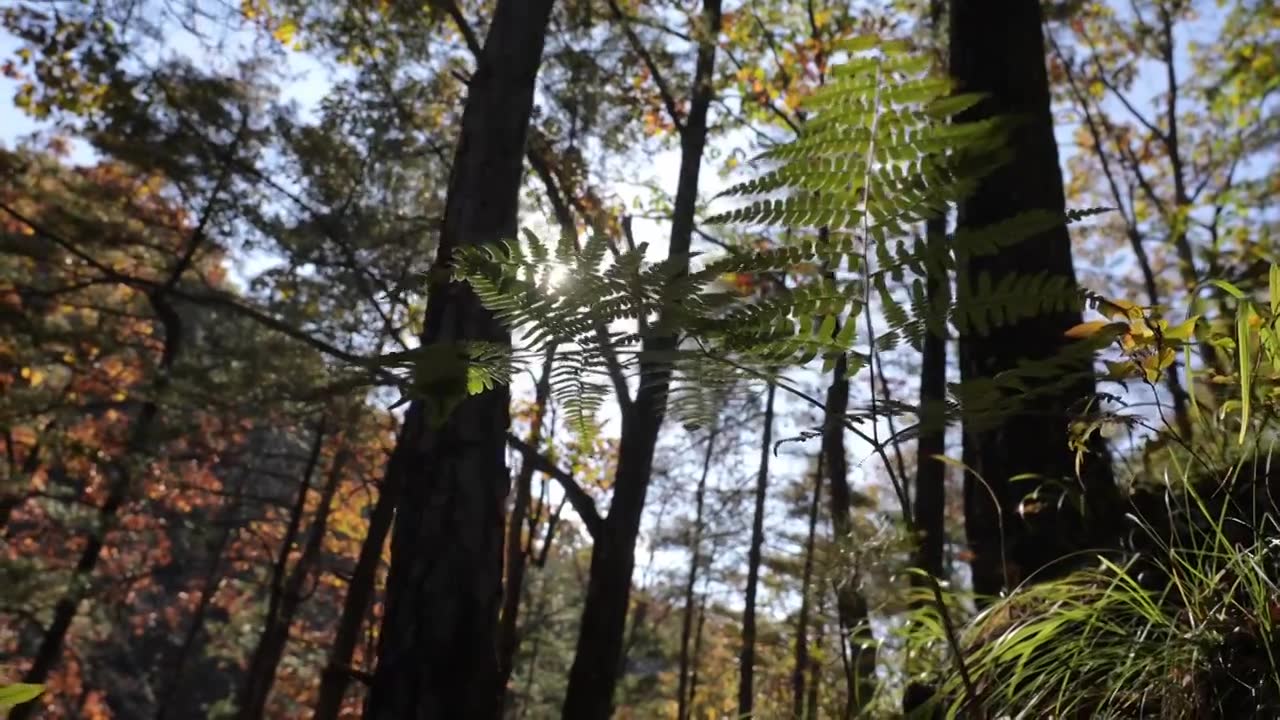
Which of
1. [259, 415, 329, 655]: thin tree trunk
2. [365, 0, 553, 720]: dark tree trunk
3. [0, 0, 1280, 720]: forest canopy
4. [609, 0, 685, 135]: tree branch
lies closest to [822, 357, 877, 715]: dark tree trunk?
[0, 0, 1280, 720]: forest canopy

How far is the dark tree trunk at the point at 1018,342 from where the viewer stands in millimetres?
1452

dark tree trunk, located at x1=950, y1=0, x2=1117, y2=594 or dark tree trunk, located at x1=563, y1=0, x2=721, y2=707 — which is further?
dark tree trunk, located at x1=563, y1=0, x2=721, y2=707

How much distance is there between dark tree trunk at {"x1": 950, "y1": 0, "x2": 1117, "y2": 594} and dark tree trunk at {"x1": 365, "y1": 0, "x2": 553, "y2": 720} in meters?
1.10

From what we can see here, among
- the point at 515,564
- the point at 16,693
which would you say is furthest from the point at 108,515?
the point at 16,693

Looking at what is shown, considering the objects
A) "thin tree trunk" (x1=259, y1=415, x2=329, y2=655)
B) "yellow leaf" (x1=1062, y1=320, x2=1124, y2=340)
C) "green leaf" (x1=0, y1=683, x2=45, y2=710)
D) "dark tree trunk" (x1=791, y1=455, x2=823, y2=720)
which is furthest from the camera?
"thin tree trunk" (x1=259, y1=415, x2=329, y2=655)

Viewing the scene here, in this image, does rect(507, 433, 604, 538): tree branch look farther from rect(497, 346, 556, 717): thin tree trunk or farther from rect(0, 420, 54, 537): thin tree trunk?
rect(0, 420, 54, 537): thin tree trunk

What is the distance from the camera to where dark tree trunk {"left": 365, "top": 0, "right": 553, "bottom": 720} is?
68.2 inches

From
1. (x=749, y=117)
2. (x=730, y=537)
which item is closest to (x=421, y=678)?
(x=749, y=117)

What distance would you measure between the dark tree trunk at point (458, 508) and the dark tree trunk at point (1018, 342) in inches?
43.5

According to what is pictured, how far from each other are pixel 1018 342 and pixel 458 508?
1.31 meters

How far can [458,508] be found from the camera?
191 cm

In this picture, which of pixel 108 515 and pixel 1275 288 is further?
pixel 108 515

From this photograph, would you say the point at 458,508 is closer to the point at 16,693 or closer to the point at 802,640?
the point at 16,693

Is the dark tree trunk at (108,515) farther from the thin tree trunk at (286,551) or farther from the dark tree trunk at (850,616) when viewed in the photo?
the dark tree trunk at (850,616)
